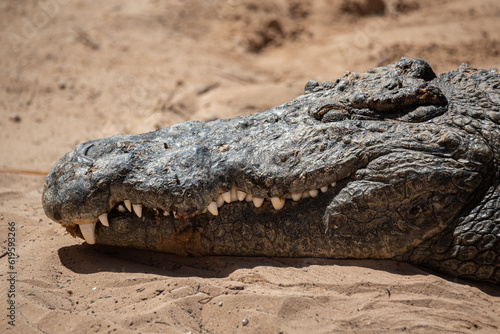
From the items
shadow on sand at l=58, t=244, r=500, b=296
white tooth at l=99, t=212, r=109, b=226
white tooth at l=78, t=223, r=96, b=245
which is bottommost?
shadow on sand at l=58, t=244, r=500, b=296

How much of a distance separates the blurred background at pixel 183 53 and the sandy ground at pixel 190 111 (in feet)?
0.10

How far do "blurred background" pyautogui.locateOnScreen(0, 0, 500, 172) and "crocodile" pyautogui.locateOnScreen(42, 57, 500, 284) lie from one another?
8.85ft

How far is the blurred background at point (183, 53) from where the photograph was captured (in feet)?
20.6

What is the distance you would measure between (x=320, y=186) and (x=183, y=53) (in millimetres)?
5550

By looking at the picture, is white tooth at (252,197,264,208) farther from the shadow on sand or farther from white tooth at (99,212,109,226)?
white tooth at (99,212,109,226)

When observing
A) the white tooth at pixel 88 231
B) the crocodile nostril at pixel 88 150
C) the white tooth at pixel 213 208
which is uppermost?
the crocodile nostril at pixel 88 150

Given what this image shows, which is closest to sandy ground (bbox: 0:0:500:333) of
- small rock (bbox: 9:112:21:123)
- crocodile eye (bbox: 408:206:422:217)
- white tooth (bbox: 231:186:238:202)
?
small rock (bbox: 9:112:21:123)

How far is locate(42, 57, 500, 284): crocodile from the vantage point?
9.25 feet

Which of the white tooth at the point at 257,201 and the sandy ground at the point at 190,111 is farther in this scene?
the white tooth at the point at 257,201

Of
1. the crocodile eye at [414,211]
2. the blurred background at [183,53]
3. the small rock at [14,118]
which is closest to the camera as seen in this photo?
the crocodile eye at [414,211]

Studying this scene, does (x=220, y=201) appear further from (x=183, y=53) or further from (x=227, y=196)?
(x=183, y=53)

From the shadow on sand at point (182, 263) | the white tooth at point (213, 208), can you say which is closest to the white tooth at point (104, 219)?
the shadow on sand at point (182, 263)

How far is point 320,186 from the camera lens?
9.51 ft

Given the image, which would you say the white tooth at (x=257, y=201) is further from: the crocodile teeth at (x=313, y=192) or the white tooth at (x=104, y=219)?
the white tooth at (x=104, y=219)
